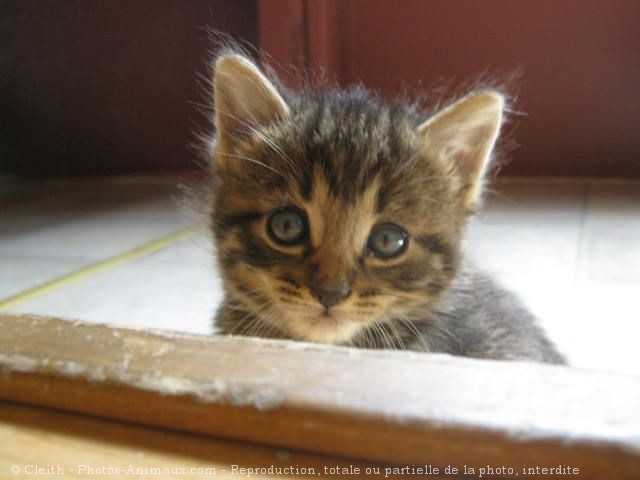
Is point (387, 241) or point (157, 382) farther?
point (387, 241)

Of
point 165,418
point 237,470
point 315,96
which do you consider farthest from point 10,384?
point 315,96

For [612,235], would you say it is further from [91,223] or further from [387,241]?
[91,223]

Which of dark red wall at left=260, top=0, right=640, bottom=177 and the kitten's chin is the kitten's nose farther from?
dark red wall at left=260, top=0, right=640, bottom=177

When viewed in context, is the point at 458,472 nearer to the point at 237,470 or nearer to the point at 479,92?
the point at 237,470

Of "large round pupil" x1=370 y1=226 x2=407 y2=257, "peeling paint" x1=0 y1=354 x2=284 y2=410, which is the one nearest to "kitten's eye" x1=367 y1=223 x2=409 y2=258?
"large round pupil" x1=370 y1=226 x2=407 y2=257

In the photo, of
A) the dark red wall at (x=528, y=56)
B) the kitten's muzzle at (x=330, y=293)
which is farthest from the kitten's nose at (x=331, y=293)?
the dark red wall at (x=528, y=56)

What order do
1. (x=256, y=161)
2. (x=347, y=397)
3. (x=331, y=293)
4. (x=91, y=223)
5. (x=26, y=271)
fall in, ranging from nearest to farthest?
(x=347, y=397) → (x=331, y=293) → (x=256, y=161) → (x=26, y=271) → (x=91, y=223)

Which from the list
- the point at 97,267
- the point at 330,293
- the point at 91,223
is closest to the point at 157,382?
the point at 330,293
